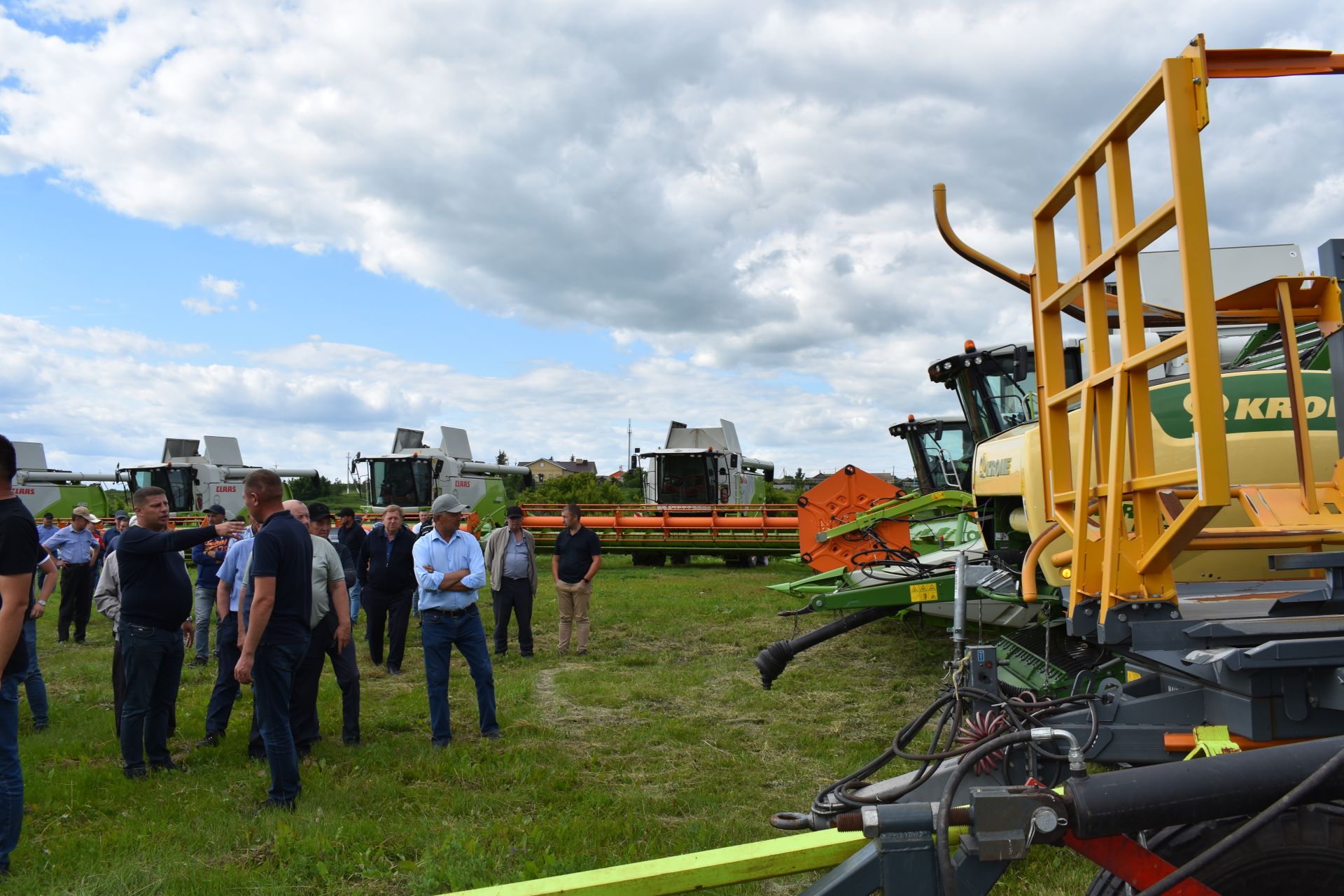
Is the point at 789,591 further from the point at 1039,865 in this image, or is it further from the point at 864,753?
the point at 1039,865

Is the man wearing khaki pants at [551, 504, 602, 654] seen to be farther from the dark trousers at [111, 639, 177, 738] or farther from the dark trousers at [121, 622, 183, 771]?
the dark trousers at [121, 622, 183, 771]

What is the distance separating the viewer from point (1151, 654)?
2502mm

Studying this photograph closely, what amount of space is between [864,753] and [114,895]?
412 centimetres

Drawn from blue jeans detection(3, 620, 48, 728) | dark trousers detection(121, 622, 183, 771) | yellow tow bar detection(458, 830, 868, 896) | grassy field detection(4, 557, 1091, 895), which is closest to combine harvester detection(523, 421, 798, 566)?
grassy field detection(4, 557, 1091, 895)

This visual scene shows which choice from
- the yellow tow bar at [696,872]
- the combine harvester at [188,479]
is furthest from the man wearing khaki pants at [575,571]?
the combine harvester at [188,479]

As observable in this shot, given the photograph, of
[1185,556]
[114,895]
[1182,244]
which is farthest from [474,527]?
[1182,244]

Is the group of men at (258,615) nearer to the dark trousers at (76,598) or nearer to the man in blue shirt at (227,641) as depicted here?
the man in blue shirt at (227,641)

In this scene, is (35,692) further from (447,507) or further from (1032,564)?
(1032,564)

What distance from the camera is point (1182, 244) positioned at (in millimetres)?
2242

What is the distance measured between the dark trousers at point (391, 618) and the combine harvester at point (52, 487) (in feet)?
72.0

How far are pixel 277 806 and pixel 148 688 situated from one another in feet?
4.25

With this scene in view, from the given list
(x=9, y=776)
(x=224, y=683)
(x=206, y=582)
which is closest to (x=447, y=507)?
(x=224, y=683)

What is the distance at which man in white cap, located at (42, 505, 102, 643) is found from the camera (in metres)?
11.1

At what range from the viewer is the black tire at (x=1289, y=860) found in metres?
2.06
